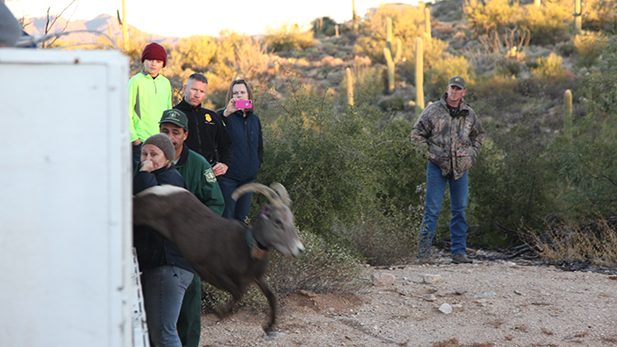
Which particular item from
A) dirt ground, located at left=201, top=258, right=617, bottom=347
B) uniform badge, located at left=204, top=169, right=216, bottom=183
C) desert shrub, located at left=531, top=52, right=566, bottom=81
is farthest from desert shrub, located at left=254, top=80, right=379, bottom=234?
desert shrub, located at left=531, top=52, right=566, bottom=81

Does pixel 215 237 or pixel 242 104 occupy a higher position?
pixel 242 104

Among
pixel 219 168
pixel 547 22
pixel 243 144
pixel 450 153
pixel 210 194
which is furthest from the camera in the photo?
pixel 547 22

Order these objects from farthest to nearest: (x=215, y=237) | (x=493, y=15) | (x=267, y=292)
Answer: (x=493, y=15) < (x=267, y=292) < (x=215, y=237)

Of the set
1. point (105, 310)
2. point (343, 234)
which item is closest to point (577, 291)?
point (343, 234)

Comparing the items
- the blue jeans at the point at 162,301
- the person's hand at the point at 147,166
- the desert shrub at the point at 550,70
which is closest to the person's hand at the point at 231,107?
the person's hand at the point at 147,166

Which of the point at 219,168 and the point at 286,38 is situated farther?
the point at 286,38

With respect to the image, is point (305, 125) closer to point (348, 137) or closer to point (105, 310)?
point (348, 137)

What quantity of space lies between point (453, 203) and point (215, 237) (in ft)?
16.8

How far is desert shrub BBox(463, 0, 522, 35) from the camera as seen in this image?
95.5 ft

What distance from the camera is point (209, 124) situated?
4797mm

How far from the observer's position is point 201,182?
338 cm

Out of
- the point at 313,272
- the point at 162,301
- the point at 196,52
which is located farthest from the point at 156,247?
the point at 196,52

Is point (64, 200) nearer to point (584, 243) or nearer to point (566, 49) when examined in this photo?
point (584, 243)

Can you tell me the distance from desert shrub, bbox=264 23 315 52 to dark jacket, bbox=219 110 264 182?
2697 centimetres
